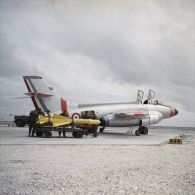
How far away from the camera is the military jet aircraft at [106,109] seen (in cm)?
2528

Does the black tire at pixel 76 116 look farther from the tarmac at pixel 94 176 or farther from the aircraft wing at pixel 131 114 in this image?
the tarmac at pixel 94 176

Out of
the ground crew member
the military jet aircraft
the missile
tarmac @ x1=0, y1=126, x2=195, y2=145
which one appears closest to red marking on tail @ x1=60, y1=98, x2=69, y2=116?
the military jet aircraft

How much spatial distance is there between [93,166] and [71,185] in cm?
254

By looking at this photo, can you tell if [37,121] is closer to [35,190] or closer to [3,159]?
[3,159]

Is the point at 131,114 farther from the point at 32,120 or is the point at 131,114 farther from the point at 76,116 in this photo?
the point at 32,120

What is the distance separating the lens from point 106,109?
27.5 metres

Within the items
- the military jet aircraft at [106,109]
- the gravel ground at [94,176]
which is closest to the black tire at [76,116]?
the military jet aircraft at [106,109]

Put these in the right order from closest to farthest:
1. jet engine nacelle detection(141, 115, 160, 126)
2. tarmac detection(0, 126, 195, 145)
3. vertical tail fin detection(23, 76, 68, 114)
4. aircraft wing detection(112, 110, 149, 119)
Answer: tarmac detection(0, 126, 195, 145)
vertical tail fin detection(23, 76, 68, 114)
aircraft wing detection(112, 110, 149, 119)
jet engine nacelle detection(141, 115, 160, 126)

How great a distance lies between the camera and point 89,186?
6.40m

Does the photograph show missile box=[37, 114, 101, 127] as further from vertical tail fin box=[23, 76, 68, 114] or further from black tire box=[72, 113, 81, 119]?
vertical tail fin box=[23, 76, 68, 114]

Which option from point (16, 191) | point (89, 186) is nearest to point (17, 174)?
point (16, 191)

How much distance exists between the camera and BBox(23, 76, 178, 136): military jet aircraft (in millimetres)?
25281

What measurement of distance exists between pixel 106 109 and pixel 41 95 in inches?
241

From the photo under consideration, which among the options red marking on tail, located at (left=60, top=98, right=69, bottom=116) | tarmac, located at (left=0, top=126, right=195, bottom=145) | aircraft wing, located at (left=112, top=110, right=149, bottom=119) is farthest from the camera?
aircraft wing, located at (left=112, top=110, right=149, bottom=119)
